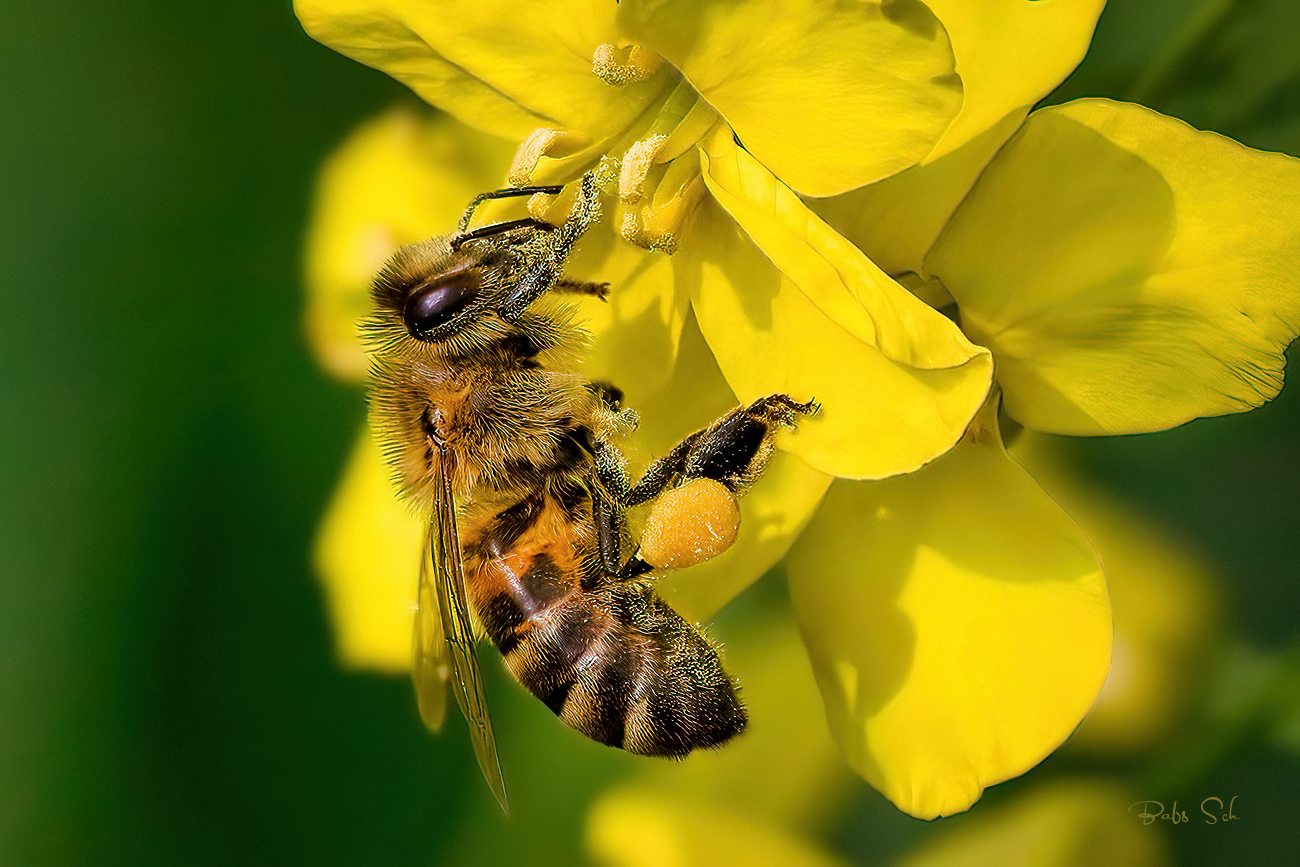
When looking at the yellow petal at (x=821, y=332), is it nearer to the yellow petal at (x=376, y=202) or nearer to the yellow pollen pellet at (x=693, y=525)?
the yellow pollen pellet at (x=693, y=525)

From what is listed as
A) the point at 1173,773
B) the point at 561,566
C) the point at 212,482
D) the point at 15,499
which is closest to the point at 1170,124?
the point at 561,566

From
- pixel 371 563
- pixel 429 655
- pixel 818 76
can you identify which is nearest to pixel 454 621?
pixel 429 655

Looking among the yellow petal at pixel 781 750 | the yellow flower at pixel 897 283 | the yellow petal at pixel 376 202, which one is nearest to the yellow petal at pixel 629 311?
the yellow flower at pixel 897 283

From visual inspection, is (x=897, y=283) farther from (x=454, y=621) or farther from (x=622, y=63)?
(x=454, y=621)

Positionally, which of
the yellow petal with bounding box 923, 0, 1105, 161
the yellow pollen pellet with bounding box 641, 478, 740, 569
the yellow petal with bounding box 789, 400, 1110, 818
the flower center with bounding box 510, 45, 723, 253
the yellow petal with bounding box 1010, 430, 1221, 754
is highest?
the yellow petal with bounding box 923, 0, 1105, 161

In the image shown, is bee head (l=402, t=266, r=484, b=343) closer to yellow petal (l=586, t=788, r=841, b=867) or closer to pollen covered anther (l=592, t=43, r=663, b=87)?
pollen covered anther (l=592, t=43, r=663, b=87)

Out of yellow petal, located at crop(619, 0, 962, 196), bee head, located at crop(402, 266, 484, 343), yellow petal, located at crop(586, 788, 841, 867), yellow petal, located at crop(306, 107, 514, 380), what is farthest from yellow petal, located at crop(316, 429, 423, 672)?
yellow petal, located at crop(619, 0, 962, 196)

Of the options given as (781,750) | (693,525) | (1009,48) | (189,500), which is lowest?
(781,750)
